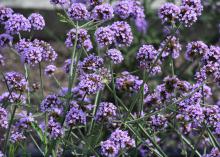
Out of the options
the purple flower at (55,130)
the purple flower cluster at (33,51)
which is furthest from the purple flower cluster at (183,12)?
the purple flower at (55,130)

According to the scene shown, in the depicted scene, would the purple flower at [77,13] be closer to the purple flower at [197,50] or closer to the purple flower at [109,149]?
the purple flower at [197,50]

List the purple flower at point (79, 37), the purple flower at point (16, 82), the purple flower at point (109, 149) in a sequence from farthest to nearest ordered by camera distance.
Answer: the purple flower at point (79, 37) → the purple flower at point (16, 82) → the purple flower at point (109, 149)

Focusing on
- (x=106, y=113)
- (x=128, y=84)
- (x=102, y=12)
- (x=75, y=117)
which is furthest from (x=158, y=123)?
(x=102, y=12)

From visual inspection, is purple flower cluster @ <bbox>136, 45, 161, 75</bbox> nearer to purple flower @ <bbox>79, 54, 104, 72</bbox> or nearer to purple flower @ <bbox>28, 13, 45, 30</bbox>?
purple flower @ <bbox>79, 54, 104, 72</bbox>

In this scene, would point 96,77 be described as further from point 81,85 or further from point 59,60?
point 59,60

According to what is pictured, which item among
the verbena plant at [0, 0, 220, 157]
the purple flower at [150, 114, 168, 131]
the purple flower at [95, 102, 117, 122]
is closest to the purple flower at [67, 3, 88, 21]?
the verbena plant at [0, 0, 220, 157]

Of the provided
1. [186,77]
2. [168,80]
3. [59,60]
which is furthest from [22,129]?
[59,60]
